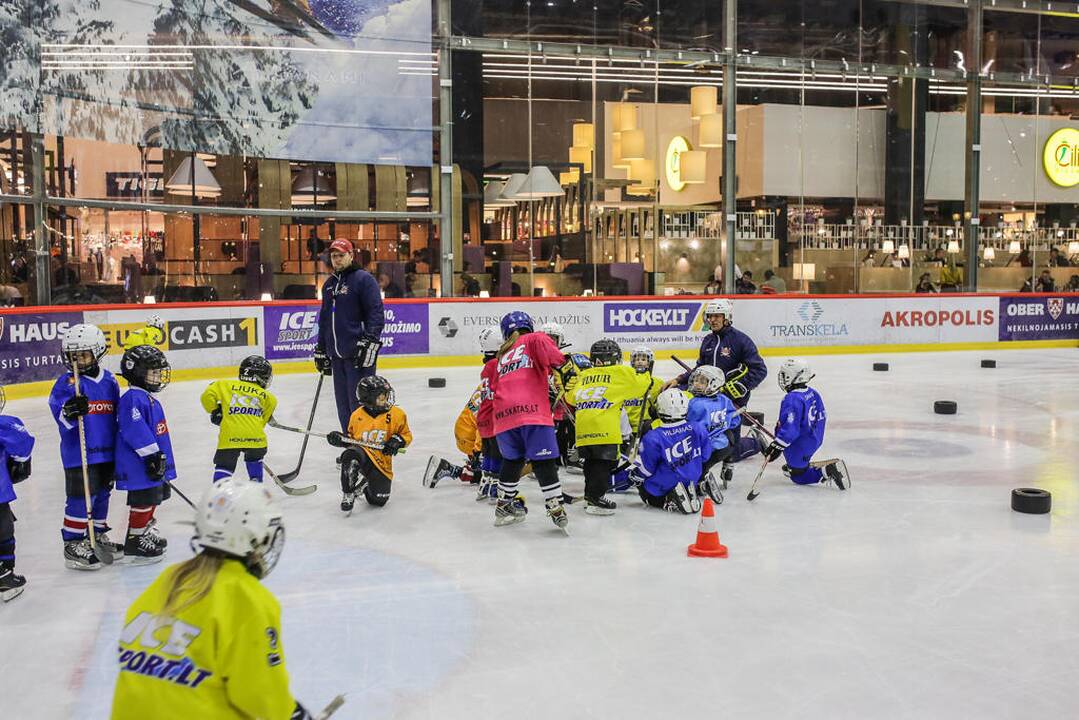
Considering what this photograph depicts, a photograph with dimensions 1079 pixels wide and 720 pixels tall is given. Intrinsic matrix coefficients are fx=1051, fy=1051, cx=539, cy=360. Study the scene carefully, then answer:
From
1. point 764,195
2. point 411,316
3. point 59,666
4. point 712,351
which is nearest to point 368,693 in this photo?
point 59,666

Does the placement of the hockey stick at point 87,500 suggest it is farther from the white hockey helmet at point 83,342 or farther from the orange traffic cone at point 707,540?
the orange traffic cone at point 707,540

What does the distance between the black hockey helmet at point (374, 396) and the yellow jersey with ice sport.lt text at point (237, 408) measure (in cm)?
49

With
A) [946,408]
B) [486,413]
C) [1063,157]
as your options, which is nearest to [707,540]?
[486,413]

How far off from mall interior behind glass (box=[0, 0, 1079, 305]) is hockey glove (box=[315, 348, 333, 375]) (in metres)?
7.86

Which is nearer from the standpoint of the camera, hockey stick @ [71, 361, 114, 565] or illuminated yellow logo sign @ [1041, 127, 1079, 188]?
hockey stick @ [71, 361, 114, 565]

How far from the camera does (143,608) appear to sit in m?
2.00

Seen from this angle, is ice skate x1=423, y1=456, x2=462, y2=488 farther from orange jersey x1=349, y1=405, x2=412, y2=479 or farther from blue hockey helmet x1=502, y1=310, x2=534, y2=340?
blue hockey helmet x1=502, y1=310, x2=534, y2=340

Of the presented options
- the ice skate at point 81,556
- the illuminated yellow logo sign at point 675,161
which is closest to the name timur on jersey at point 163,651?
the ice skate at point 81,556

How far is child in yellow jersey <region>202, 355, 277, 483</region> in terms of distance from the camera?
5812mm

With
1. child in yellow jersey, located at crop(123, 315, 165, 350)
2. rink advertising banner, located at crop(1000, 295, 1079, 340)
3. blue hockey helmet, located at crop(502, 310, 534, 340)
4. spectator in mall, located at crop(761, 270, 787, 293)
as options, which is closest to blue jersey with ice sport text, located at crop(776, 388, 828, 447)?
blue hockey helmet, located at crop(502, 310, 534, 340)

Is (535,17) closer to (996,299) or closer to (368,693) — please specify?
(996,299)

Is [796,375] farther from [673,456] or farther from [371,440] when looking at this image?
[371,440]

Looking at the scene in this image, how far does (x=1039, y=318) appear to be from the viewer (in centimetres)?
1778

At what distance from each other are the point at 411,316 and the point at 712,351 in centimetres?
777
